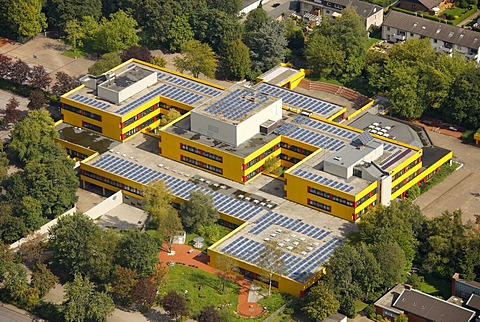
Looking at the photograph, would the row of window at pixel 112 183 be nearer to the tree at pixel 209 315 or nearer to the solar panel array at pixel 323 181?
the solar panel array at pixel 323 181

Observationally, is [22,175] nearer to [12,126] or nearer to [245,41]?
[12,126]

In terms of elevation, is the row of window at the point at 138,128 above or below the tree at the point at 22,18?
below

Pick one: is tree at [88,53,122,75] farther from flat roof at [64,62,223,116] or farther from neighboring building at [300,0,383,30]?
neighboring building at [300,0,383,30]

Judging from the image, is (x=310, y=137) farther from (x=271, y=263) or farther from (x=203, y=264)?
(x=271, y=263)

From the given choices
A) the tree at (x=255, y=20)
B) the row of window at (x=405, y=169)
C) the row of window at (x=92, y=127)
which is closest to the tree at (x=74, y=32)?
the tree at (x=255, y=20)

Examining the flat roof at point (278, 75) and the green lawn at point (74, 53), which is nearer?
the flat roof at point (278, 75)

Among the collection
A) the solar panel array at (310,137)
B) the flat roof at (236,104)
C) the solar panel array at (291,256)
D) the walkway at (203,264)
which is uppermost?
the flat roof at (236,104)
